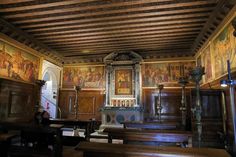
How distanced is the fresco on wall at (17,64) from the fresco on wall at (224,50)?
341 inches

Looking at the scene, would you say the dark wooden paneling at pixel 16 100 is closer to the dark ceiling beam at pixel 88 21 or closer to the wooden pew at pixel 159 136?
the dark ceiling beam at pixel 88 21

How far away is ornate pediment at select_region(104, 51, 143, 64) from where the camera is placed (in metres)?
10.7

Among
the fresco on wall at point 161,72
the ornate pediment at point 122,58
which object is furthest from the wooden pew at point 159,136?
the ornate pediment at point 122,58

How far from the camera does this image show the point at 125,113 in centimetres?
1011

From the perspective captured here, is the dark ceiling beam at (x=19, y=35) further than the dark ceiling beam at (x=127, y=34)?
No

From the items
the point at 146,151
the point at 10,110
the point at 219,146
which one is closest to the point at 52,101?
the point at 10,110

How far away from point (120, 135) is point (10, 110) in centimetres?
576

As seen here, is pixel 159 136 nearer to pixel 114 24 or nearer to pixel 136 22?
pixel 136 22

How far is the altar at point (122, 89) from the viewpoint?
10.1m

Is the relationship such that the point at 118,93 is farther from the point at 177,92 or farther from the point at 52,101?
the point at 52,101

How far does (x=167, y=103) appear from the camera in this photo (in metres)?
10.2

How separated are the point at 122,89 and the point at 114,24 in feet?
15.7

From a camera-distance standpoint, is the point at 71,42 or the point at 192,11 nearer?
the point at 192,11

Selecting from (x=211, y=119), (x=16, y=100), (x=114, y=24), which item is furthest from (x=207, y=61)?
(x=16, y=100)
